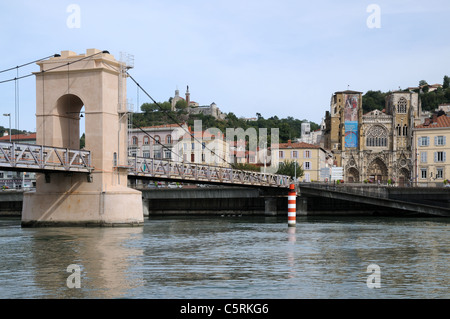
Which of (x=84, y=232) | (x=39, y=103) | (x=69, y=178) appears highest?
(x=39, y=103)

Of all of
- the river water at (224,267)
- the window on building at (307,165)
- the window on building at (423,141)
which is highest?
the window on building at (423,141)

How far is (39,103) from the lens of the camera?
41250 millimetres

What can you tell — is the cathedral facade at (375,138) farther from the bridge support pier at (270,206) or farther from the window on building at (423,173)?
the bridge support pier at (270,206)

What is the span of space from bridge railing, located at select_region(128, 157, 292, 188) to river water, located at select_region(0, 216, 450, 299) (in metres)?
14.4

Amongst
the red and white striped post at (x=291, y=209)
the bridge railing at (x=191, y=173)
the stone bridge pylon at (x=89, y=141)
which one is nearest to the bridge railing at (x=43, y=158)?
the stone bridge pylon at (x=89, y=141)

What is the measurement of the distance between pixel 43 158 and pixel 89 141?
10.0ft

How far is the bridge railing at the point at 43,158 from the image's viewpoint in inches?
1341

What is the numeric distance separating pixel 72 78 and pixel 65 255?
1997cm

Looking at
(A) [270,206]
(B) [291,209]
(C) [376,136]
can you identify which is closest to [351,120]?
(C) [376,136]

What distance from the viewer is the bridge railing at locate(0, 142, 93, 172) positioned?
3406 centimetres

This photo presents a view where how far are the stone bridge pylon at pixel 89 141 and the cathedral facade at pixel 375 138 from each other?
90497 mm

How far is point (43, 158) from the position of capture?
3866cm
